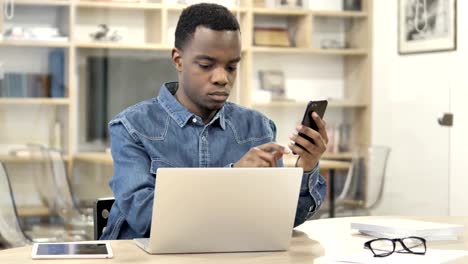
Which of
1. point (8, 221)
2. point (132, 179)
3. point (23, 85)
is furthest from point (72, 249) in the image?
point (23, 85)

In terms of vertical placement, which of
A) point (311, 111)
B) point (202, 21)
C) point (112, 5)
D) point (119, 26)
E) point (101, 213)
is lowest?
point (101, 213)

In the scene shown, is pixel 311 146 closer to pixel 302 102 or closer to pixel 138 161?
pixel 138 161

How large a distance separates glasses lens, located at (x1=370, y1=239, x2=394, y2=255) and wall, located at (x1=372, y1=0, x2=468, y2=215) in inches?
117

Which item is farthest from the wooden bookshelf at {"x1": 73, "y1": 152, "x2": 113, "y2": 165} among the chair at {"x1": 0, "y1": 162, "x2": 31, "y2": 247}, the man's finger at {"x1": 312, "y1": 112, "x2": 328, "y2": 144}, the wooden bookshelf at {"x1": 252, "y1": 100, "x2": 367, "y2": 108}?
the man's finger at {"x1": 312, "y1": 112, "x2": 328, "y2": 144}

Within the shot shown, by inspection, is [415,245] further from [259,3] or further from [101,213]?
[259,3]

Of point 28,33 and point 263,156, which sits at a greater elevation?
point 28,33

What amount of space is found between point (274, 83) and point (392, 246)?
338 centimetres

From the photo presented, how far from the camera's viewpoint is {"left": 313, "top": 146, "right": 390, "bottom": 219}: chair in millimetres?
5398

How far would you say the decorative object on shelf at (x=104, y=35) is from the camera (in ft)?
15.9

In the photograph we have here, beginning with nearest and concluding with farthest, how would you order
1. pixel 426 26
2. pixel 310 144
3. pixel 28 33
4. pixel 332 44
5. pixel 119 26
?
pixel 310 144, pixel 28 33, pixel 119 26, pixel 426 26, pixel 332 44

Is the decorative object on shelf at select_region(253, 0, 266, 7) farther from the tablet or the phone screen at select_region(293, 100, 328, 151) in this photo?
the tablet

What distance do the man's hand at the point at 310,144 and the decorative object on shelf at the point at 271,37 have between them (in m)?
3.15

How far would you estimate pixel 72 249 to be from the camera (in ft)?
A: 6.20

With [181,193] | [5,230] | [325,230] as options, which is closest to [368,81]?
[5,230]
